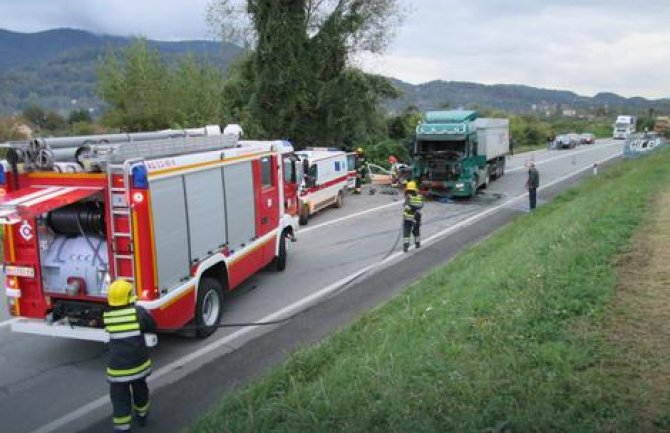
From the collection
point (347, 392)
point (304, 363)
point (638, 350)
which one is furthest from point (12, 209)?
point (638, 350)

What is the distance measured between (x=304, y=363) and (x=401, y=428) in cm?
232

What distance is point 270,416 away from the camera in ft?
18.2

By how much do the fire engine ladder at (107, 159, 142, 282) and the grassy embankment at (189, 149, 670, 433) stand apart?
224 cm

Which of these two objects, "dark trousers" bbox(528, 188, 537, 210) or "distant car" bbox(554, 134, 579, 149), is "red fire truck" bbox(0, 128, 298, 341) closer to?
"dark trousers" bbox(528, 188, 537, 210)

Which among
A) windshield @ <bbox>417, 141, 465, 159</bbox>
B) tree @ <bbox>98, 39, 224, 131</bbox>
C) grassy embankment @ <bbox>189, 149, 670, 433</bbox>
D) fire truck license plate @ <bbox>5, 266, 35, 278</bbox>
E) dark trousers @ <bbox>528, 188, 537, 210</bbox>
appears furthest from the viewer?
tree @ <bbox>98, 39, 224, 131</bbox>

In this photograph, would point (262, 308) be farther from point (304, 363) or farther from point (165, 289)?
point (304, 363)

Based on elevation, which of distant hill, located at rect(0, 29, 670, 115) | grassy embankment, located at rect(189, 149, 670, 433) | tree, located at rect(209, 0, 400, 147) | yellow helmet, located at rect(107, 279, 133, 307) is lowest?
grassy embankment, located at rect(189, 149, 670, 433)

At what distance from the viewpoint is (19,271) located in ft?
26.4

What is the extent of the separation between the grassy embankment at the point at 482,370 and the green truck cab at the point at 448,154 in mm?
14766

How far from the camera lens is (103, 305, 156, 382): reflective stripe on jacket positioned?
608 cm

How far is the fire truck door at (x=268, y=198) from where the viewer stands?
11.4m

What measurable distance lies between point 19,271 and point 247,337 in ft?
10.9

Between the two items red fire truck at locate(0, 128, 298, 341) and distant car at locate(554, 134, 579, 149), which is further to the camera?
distant car at locate(554, 134, 579, 149)

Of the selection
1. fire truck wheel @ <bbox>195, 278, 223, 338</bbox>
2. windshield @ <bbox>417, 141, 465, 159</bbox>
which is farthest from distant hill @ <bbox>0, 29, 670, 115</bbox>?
fire truck wheel @ <bbox>195, 278, 223, 338</bbox>
